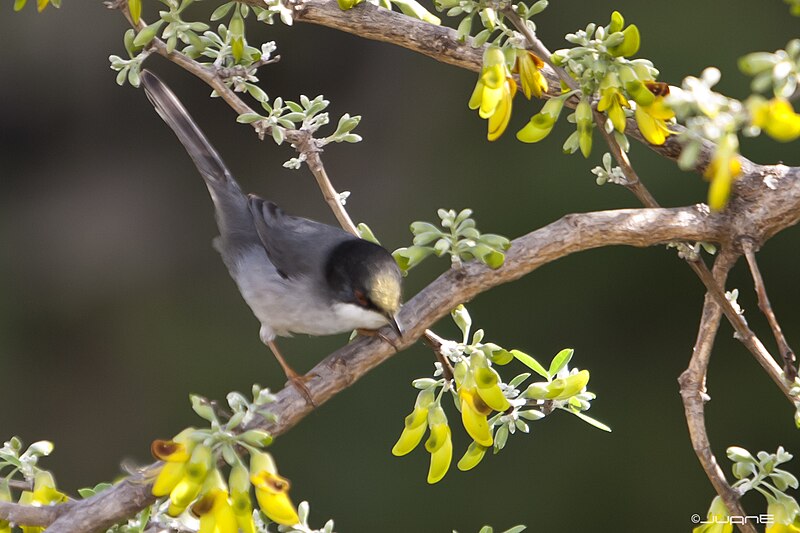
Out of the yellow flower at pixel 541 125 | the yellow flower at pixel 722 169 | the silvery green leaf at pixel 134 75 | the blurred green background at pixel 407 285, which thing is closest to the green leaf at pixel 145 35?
the silvery green leaf at pixel 134 75

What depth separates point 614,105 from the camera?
1248mm

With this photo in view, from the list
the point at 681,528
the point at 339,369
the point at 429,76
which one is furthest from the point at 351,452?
the point at 339,369

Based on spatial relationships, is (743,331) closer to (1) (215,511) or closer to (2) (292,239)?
(1) (215,511)

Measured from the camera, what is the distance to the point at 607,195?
2951 millimetres

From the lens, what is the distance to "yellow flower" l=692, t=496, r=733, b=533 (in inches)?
49.1

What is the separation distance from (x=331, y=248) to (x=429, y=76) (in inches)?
79.6

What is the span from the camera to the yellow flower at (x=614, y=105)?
1.24 metres

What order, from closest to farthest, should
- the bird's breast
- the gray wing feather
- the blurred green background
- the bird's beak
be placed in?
the bird's beak
the bird's breast
the gray wing feather
the blurred green background

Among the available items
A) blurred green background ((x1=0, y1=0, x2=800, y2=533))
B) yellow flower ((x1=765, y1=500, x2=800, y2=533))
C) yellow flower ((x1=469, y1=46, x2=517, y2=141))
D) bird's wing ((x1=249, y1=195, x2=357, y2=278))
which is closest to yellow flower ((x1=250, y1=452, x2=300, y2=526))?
yellow flower ((x1=469, y1=46, x2=517, y2=141))

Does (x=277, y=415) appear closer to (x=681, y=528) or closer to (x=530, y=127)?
(x=530, y=127)

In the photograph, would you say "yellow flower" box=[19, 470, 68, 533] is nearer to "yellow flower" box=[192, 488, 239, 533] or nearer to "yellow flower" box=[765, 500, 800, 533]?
"yellow flower" box=[192, 488, 239, 533]

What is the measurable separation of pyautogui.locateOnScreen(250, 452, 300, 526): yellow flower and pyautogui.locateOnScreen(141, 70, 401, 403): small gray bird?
51 cm

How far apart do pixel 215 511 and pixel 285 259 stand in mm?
817

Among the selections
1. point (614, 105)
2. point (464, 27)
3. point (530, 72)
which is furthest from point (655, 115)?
point (464, 27)
